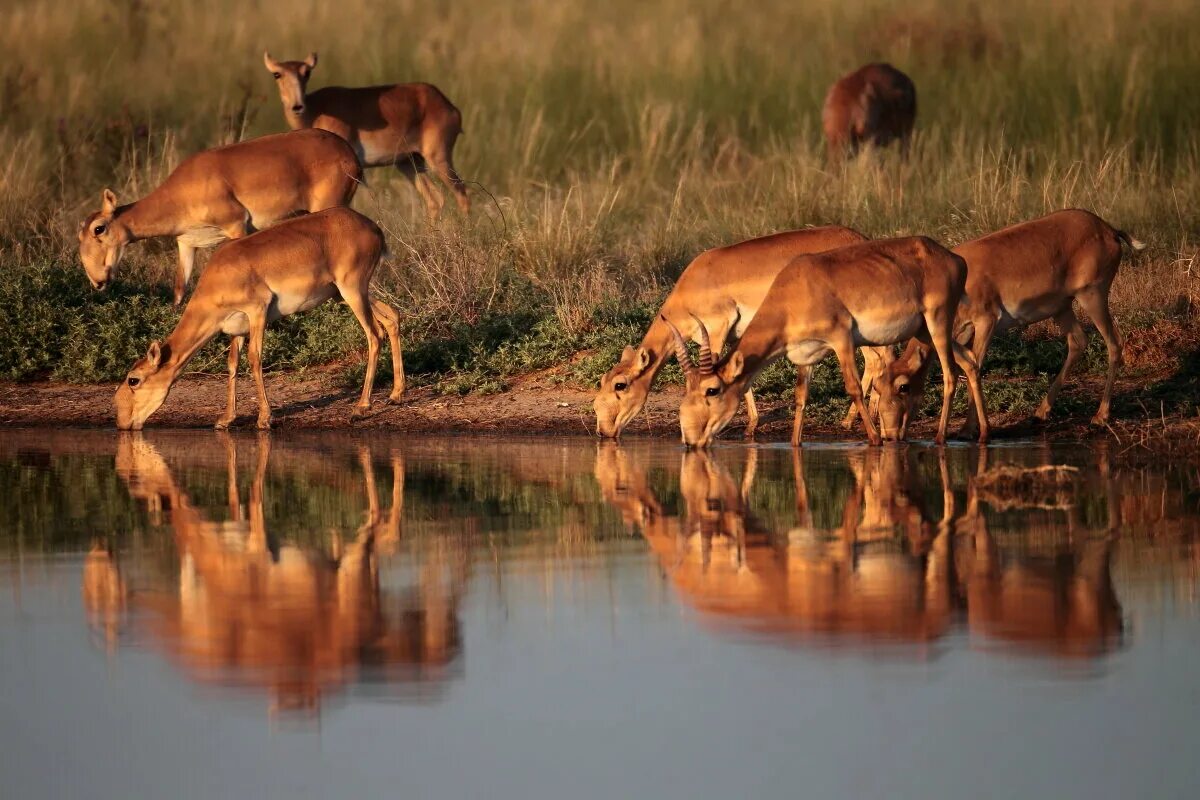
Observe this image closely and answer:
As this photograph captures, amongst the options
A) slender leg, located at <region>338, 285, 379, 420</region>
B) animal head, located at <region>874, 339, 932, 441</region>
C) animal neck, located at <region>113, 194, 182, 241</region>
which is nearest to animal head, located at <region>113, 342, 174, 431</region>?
slender leg, located at <region>338, 285, 379, 420</region>

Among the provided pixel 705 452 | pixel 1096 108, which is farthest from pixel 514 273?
pixel 1096 108

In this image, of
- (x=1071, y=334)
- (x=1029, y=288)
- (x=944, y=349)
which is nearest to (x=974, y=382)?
(x=944, y=349)

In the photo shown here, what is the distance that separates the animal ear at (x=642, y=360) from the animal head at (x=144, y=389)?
343cm

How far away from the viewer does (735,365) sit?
1280 centimetres

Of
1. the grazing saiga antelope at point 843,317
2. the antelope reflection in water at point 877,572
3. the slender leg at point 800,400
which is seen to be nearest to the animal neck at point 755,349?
the grazing saiga antelope at point 843,317

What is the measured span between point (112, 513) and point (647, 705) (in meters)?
4.81

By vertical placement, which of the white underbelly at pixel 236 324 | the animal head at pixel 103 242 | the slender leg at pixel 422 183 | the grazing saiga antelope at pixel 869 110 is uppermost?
the grazing saiga antelope at pixel 869 110

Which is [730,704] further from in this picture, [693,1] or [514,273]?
[693,1]

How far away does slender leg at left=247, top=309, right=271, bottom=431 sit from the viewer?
1460 cm

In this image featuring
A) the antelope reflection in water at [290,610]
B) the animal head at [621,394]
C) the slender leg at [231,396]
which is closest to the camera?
the antelope reflection in water at [290,610]

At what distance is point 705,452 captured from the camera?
511 inches

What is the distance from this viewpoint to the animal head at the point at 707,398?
12.9 metres

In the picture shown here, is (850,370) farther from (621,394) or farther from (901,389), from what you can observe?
(621,394)

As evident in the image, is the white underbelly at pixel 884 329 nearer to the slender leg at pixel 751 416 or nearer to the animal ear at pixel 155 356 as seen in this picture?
the slender leg at pixel 751 416
